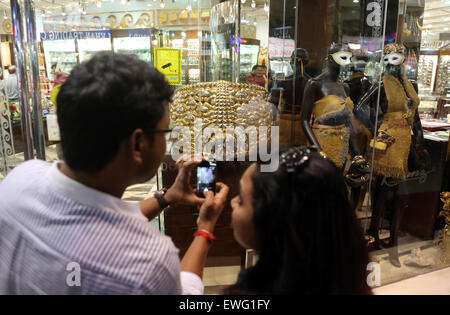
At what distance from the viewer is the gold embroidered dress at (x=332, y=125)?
1850 mm

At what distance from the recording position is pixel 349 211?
728mm

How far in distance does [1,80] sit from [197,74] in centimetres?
149

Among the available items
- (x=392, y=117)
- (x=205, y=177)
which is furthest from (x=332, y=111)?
(x=205, y=177)

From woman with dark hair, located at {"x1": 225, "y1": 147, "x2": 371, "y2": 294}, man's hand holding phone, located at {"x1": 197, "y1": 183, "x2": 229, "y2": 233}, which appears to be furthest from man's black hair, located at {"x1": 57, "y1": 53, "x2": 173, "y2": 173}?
man's hand holding phone, located at {"x1": 197, "y1": 183, "x2": 229, "y2": 233}

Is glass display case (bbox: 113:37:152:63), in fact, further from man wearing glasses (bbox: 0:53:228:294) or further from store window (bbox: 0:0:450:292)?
man wearing glasses (bbox: 0:53:228:294)

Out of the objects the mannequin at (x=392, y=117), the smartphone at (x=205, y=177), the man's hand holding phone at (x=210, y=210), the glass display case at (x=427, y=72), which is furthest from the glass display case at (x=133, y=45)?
the glass display case at (x=427, y=72)

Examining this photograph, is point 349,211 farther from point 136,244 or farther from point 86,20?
point 86,20

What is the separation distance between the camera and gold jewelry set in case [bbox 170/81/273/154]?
1.38 m

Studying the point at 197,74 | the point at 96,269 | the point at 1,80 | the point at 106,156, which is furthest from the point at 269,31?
the point at 96,269

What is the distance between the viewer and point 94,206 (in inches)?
24.3

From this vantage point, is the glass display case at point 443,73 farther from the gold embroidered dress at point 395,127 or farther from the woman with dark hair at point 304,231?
the woman with dark hair at point 304,231

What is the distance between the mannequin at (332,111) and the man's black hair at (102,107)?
1.32m

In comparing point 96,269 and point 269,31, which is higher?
point 269,31
